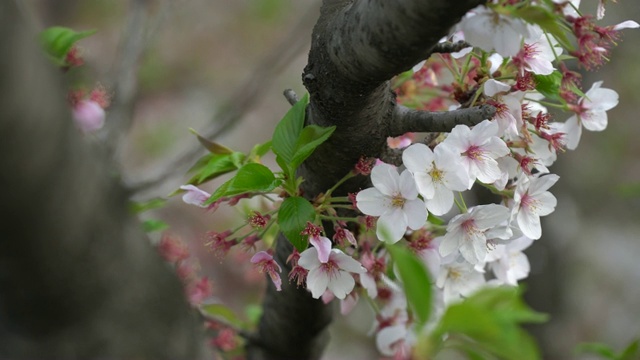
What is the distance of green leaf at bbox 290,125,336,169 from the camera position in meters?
0.71

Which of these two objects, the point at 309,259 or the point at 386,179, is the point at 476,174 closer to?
the point at 386,179

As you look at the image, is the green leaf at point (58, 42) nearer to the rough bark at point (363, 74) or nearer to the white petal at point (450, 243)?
the rough bark at point (363, 74)

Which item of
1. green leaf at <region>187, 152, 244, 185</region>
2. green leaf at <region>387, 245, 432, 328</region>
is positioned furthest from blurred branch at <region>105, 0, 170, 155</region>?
green leaf at <region>387, 245, 432, 328</region>

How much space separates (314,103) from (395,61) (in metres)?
0.15

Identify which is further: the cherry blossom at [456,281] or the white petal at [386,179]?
the cherry blossom at [456,281]

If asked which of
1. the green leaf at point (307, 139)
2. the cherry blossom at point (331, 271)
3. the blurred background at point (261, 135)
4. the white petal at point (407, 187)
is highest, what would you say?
the green leaf at point (307, 139)

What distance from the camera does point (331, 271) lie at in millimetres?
751

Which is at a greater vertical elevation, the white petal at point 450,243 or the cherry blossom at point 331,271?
the cherry blossom at point 331,271

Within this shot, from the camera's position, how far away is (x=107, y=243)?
25.5 inches

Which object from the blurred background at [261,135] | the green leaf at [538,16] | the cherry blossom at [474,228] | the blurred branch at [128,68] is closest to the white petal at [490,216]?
the cherry blossom at [474,228]

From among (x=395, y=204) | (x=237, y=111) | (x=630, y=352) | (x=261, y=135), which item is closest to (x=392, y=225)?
(x=395, y=204)

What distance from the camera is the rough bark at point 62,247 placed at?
0.53 m

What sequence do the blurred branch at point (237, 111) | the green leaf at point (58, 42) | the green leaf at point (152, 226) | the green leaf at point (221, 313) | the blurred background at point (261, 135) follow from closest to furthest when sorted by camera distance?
the green leaf at point (58, 42) < the green leaf at point (152, 226) < the green leaf at point (221, 313) < the blurred branch at point (237, 111) < the blurred background at point (261, 135)

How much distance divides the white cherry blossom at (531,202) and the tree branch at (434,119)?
0.33 ft
